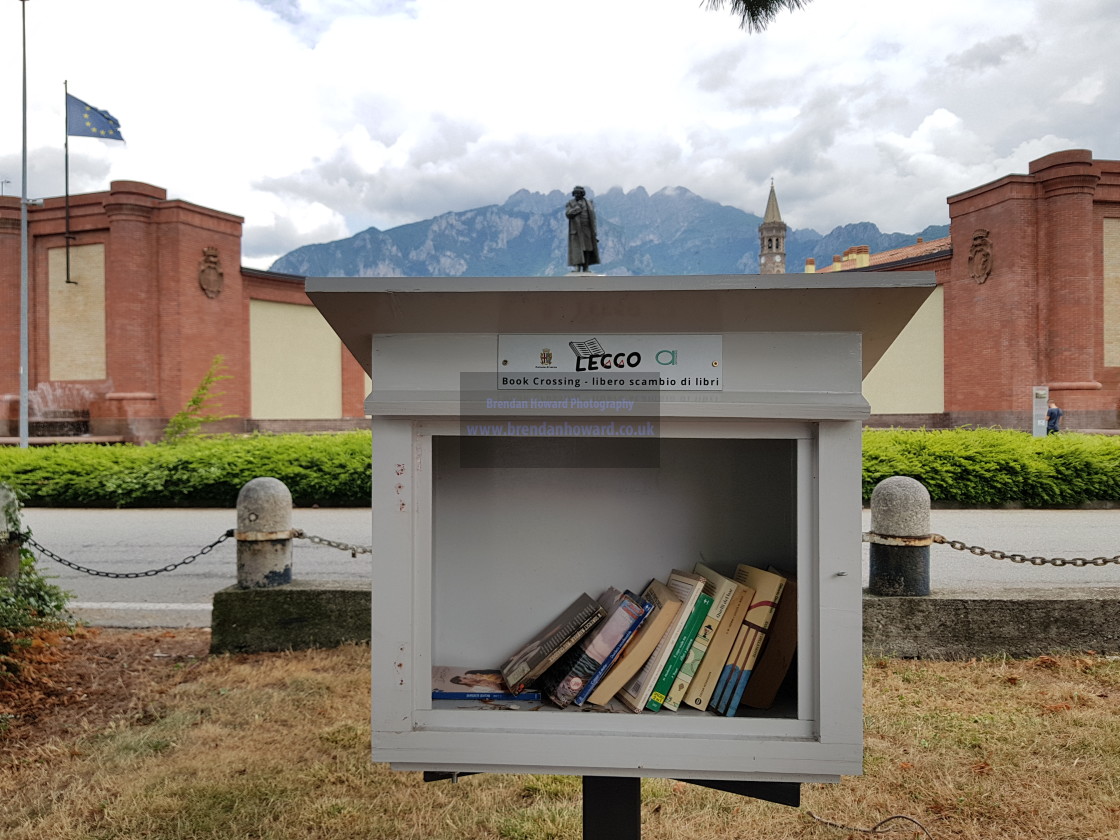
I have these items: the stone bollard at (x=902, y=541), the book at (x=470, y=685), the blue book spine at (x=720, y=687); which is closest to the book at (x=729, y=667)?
the blue book spine at (x=720, y=687)

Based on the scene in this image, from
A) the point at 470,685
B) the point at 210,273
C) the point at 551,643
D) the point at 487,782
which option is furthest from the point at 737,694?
the point at 210,273

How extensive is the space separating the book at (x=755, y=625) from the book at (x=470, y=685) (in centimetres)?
51

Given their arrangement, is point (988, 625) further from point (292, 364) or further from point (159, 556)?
point (292, 364)

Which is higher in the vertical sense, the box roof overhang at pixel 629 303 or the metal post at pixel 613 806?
the box roof overhang at pixel 629 303

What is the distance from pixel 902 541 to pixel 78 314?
22971 mm

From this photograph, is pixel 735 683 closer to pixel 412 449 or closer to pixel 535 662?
pixel 535 662

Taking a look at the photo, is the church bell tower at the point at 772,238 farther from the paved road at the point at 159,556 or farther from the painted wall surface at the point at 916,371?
the paved road at the point at 159,556

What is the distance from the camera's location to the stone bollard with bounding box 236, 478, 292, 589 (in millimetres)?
4535

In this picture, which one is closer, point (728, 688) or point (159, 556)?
point (728, 688)

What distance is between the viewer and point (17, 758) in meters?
3.43

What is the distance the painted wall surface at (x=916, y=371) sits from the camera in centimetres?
2189

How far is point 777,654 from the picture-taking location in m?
2.09

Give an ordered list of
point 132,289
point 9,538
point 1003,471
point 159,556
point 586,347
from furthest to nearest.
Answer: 1. point 132,289
2. point 1003,471
3. point 159,556
4. point 9,538
5. point 586,347

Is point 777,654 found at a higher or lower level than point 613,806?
higher
